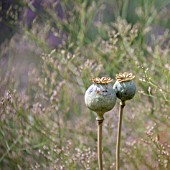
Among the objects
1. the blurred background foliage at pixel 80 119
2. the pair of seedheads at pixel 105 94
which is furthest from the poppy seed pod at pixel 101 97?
the blurred background foliage at pixel 80 119

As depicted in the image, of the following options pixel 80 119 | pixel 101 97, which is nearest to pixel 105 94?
pixel 101 97

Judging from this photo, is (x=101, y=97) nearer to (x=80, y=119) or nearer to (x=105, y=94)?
(x=105, y=94)

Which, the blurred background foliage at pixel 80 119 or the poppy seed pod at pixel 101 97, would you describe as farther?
the blurred background foliage at pixel 80 119

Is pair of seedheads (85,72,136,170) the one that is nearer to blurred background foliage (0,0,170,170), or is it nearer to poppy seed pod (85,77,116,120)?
poppy seed pod (85,77,116,120)

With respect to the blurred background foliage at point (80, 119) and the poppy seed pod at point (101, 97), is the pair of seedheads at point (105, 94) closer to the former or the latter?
the poppy seed pod at point (101, 97)

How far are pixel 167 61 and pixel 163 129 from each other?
11.2 inches

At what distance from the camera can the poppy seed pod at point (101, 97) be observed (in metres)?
0.99

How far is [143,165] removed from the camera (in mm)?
1612

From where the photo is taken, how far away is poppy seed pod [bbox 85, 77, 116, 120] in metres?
0.99

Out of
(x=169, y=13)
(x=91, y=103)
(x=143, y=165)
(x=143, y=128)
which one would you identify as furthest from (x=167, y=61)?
(x=91, y=103)

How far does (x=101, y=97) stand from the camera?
993 millimetres

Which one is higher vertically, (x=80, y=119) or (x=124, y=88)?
(x=124, y=88)

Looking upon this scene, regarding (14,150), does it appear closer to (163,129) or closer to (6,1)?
(163,129)

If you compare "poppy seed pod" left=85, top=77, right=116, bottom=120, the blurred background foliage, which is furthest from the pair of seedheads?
the blurred background foliage
